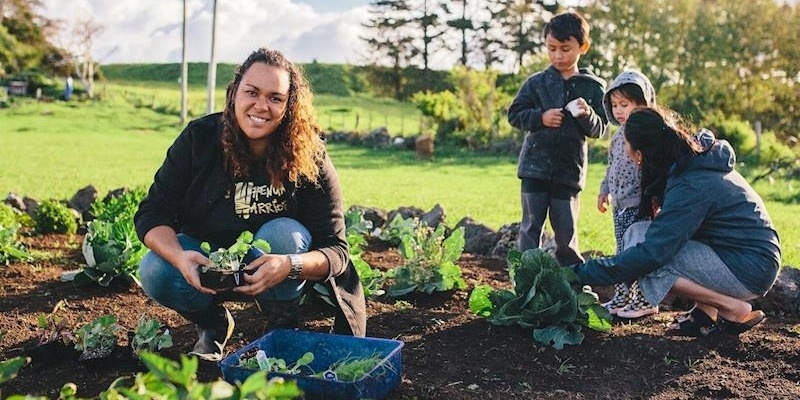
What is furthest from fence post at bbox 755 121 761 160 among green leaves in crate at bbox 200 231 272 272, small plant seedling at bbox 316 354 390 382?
green leaves in crate at bbox 200 231 272 272

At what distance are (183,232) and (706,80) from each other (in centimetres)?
2281

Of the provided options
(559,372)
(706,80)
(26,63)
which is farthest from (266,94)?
(26,63)

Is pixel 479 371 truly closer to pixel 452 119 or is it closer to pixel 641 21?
A: pixel 452 119

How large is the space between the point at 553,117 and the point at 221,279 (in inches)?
99.8

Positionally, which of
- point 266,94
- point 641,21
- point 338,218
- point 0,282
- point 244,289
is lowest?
point 0,282

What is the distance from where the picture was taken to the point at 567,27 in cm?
481

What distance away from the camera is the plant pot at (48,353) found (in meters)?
3.34

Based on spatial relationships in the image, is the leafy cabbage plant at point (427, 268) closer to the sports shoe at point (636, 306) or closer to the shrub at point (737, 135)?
the sports shoe at point (636, 306)

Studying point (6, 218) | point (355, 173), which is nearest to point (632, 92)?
point (6, 218)

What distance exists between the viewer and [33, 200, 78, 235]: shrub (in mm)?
6168

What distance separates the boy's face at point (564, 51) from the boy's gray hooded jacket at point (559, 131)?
9 cm

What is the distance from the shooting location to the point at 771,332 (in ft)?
13.6

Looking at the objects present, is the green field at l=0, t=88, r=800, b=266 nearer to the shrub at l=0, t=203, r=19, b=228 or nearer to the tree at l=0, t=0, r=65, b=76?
the shrub at l=0, t=203, r=19, b=228

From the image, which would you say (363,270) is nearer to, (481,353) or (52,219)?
(481,353)
